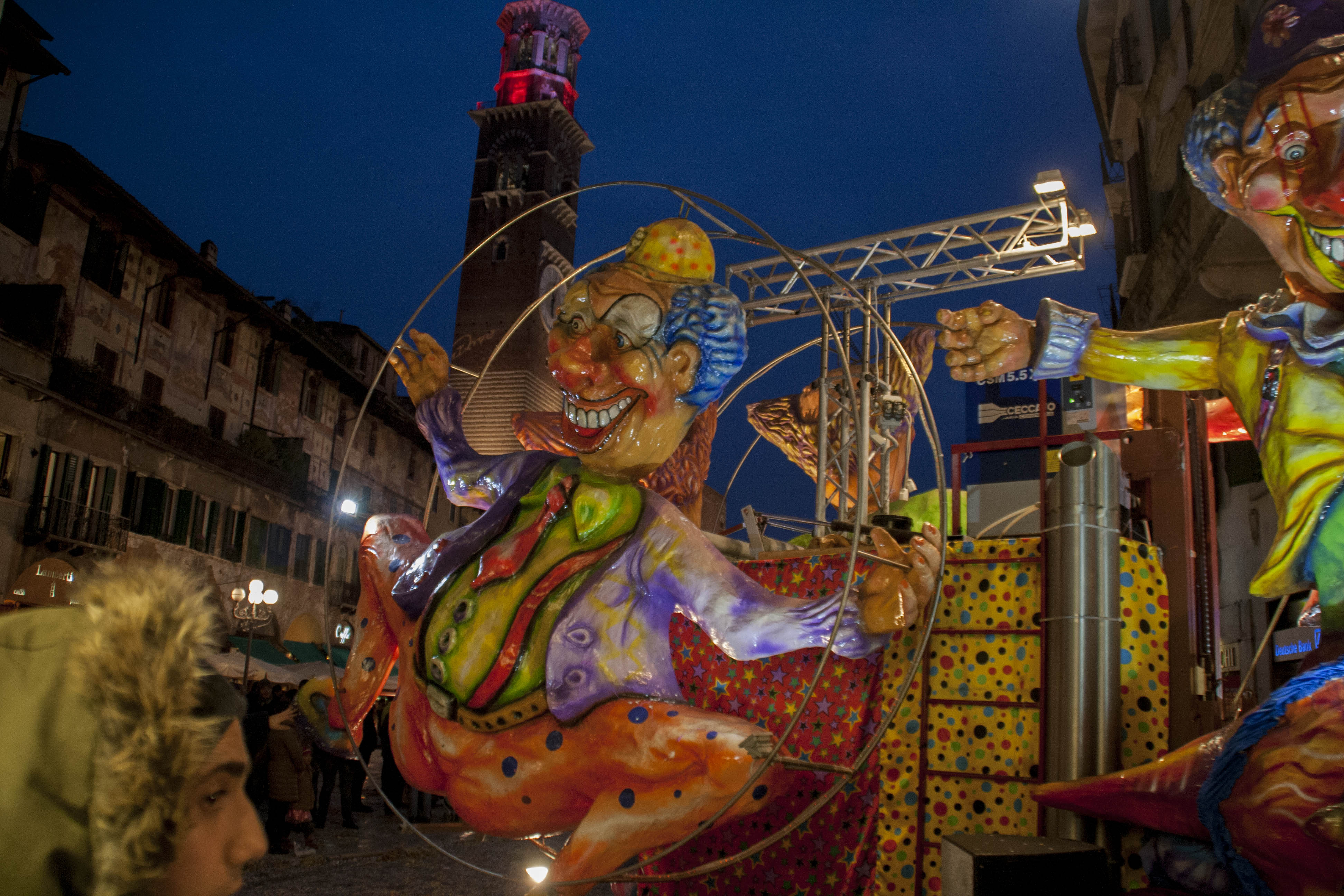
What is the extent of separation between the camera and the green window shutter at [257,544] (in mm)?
21578

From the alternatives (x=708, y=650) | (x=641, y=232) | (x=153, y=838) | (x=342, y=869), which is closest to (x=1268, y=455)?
(x=708, y=650)

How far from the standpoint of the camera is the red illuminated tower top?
38.6m

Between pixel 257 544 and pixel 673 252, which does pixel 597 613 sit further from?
pixel 257 544

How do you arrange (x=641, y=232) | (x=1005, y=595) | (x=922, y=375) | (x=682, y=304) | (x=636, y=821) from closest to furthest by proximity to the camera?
(x=636, y=821), (x=1005, y=595), (x=682, y=304), (x=641, y=232), (x=922, y=375)

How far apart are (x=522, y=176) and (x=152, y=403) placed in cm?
2210

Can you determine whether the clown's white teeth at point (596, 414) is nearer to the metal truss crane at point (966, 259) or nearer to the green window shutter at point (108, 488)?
the metal truss crane at point (966, 259)

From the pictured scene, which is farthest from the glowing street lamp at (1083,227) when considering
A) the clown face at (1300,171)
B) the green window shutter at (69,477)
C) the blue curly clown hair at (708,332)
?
the green window shutter at (69,477)

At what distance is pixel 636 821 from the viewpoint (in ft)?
9.50

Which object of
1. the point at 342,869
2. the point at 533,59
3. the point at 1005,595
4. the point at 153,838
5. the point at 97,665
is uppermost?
the point at 533,59

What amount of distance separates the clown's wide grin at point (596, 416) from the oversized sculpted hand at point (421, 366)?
0.75 meters

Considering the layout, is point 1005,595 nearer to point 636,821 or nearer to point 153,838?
point 636,821

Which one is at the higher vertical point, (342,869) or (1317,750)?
(1317,750)

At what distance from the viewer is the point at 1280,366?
8.78ft

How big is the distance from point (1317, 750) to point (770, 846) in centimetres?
194
